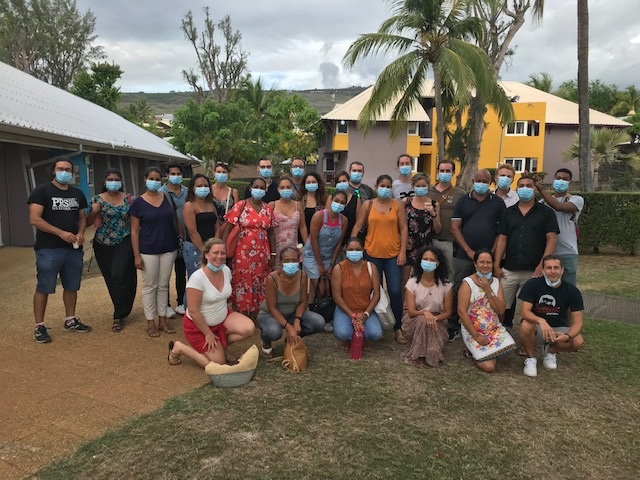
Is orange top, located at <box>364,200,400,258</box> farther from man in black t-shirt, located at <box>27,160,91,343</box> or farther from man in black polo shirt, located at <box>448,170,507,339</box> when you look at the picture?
man in black t-shirt, located at <box>27,160,91,343</box>

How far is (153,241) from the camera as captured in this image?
4.96 meters

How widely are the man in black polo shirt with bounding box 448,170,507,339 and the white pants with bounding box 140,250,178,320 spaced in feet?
9.80

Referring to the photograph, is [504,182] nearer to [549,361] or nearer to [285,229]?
[549,361]

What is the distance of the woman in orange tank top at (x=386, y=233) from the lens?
495 centimetres

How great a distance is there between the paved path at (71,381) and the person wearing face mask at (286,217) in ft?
3.90

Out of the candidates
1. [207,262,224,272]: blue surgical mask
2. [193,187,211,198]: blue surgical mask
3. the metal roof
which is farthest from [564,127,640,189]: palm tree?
[207,262,224,272]: blue surgical mask

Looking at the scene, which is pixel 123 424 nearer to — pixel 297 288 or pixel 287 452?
pixel 287 452

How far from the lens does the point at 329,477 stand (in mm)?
2740

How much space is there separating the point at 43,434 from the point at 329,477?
1.89 meters

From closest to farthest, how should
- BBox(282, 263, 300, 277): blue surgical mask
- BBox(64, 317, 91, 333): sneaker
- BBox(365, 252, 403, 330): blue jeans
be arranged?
BBox(282, 263, 300, 277): blue surgical mask < BBox(365, 252, 403, 330): blue jeans < BBox(64, 317, 91, 333): sneaker

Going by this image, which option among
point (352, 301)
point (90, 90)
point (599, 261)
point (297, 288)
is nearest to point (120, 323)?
point (297, 288)

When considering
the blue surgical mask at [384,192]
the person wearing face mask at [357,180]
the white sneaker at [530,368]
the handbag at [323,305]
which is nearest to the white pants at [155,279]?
the handbag at [323,305]

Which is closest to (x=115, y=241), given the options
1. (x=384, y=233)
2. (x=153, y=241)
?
(x=153, y=241)

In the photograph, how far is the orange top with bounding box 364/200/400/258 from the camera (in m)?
4.93
